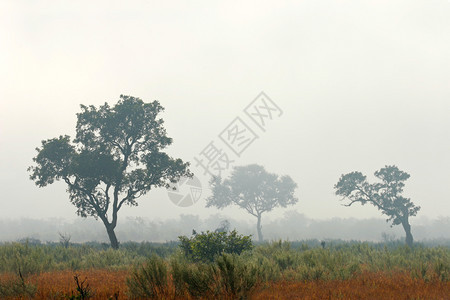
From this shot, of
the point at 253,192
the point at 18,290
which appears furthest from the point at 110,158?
the point at 253,192

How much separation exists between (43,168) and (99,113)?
6.51 metres

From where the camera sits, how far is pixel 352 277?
11.1 metres

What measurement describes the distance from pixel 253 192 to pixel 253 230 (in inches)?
622

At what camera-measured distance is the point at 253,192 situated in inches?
2447

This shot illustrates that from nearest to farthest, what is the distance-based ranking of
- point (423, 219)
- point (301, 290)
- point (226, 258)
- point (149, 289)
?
1. point (226, 258)
2. point (149, 289)
3. point (301, 290)
4. point (423, 219)

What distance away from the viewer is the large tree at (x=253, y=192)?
6231cm

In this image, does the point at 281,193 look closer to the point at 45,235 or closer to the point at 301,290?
the point at 45,235

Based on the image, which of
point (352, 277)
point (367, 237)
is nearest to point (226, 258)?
point (352, 277)

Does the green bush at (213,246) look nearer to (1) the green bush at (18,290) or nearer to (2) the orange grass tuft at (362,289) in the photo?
(2) the orange grass tuft at (362,289)

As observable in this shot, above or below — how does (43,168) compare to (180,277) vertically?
above

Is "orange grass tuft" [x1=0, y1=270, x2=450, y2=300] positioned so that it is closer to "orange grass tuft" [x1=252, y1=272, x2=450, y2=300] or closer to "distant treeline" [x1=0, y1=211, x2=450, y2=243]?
"orange grass tuft" [x1=252, y1=272, x2=450, y2=300]

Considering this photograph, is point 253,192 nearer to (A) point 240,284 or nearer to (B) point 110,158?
(B) point 110,158

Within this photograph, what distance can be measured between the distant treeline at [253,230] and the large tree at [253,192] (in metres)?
6.79

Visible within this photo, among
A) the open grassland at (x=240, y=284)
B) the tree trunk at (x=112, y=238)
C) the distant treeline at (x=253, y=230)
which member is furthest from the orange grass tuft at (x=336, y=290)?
the distant treeline at (x=253, y=230)
